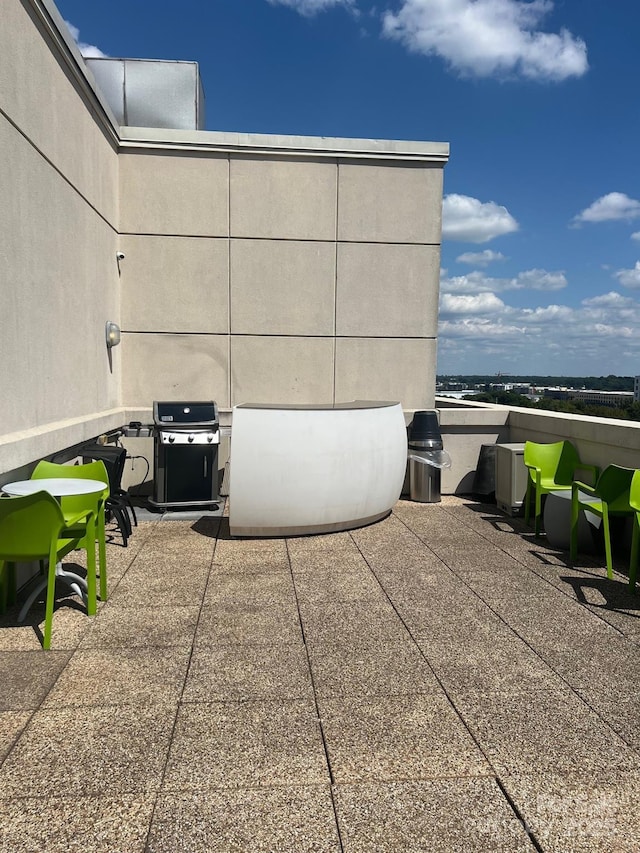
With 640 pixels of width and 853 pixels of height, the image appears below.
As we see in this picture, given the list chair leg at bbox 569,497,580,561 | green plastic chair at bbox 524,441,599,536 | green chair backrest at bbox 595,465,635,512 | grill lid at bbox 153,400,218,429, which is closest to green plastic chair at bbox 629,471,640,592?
green chair backrest at bbox 595,465,635,512

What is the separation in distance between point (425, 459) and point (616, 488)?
3274 millimetres

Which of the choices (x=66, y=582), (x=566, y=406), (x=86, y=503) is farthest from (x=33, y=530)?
(x=566, y=406)

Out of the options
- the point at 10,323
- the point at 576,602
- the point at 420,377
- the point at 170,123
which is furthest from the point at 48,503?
the point at 170,123

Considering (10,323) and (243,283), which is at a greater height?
(243,283)

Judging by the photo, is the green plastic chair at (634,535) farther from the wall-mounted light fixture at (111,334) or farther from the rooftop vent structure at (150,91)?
the rooftop vent structure at (150,91)

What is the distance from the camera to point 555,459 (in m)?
7.06

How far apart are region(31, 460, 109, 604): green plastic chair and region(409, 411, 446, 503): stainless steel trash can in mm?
4544

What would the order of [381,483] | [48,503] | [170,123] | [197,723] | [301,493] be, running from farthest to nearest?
[170,123]
[381,483]
[301,493]
[48,503]
[197,723]

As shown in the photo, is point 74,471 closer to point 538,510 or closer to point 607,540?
point 607,540

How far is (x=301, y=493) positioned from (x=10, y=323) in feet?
9.74

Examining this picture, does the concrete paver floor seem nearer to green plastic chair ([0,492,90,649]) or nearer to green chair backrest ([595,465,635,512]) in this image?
green plastic chair ([0,492,90,649])

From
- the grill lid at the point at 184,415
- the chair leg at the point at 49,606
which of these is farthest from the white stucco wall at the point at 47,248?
the chair leg at the point at 49,606

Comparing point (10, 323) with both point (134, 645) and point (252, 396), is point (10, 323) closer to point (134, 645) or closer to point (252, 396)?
point (134, 645)

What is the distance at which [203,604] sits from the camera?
15.1ft
